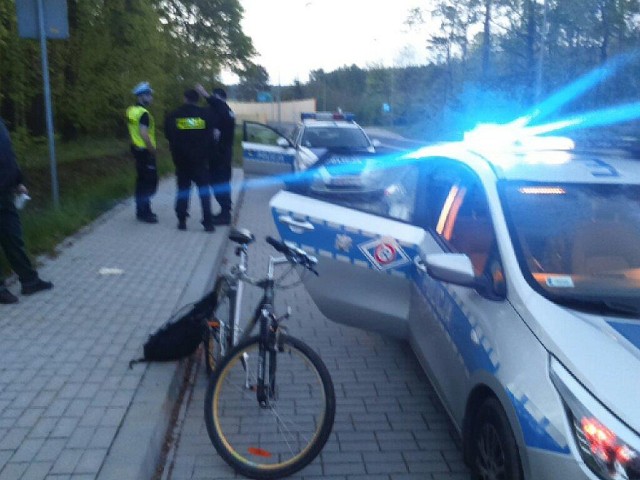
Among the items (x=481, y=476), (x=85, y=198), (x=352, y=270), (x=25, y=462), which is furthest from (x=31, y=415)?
(x=85, y=198)

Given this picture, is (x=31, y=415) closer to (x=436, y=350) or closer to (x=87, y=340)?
(x=87, y=340)

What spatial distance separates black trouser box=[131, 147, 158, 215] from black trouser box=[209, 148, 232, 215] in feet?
2.95

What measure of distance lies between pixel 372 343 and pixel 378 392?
1.12 metres

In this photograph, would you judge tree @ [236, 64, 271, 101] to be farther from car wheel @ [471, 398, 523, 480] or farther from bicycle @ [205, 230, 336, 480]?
car wheel @ [471, 398, 523, 480]

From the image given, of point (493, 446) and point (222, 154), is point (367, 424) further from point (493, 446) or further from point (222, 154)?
point (222, 154)

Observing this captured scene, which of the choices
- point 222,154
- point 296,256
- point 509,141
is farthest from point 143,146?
point 296,256

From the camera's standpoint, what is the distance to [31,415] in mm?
4699

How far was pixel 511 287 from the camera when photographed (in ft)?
12.4

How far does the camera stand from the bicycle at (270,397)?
13.9 feet

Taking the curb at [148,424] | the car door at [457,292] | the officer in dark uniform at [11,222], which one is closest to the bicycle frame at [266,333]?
the curb at [148,424]

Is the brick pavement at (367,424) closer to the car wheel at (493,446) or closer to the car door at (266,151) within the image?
the car wheel at (493,446)

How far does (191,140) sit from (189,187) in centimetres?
75

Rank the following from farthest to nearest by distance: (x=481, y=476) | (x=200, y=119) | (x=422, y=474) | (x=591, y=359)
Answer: (x=200, y=119) → (x=422, y=474) → (x=481, y=476) → (x=591, y=359)

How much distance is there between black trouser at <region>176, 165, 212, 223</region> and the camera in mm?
10914
